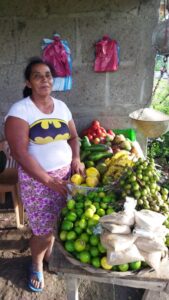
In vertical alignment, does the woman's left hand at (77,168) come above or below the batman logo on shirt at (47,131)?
below

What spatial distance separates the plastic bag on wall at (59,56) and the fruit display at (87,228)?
7.33 ft

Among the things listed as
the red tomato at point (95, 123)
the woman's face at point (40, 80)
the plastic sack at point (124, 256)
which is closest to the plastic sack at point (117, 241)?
the plastic sack at point (124, 256)

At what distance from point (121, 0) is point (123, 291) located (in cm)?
341

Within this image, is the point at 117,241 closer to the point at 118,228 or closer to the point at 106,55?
the point at 118,228

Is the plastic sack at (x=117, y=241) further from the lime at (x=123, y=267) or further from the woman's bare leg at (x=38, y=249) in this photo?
the woman's bare leg at (x=38, y=249)

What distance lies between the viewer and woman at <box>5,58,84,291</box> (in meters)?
2.26

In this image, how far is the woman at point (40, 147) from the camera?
7.40 feet

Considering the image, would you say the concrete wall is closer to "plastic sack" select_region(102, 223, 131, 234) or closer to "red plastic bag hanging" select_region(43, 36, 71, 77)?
"red plastic bag hanging" select_region(43, 36, 71, 77)

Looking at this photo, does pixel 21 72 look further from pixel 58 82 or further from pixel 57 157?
pixel 57 157

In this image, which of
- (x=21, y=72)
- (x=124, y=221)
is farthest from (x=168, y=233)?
(x=21, y=72)

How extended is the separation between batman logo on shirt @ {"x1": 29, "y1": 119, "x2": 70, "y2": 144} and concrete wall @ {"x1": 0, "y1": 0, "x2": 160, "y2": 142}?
1.72 meters

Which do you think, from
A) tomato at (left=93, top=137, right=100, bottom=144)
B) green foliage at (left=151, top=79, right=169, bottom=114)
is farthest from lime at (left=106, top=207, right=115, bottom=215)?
green foliage at (left=151, top=79, right=169, bottom=114)

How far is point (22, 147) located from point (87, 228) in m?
0.91

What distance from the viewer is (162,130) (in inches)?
129
